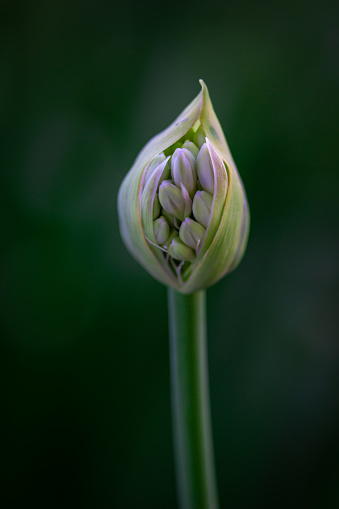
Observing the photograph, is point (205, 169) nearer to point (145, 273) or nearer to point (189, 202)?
point (189, 202)

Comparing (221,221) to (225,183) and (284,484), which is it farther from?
(284,484)

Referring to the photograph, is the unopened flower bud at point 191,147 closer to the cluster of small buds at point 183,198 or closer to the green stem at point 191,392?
the cluster of small buds at point 183,198

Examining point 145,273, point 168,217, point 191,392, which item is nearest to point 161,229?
point 168,217

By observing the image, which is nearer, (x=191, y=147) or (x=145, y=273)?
(x=191, y=147)

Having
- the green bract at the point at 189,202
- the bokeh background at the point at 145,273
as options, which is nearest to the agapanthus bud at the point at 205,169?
the green bract at the point at 189,202

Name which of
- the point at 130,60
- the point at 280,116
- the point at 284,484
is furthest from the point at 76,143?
the point at 284,484

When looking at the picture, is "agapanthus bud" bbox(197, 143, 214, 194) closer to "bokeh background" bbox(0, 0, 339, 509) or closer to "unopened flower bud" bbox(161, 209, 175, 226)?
"unopened flower bud" bbox(161, 209, 175, 226)

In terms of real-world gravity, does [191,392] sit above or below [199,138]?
below
